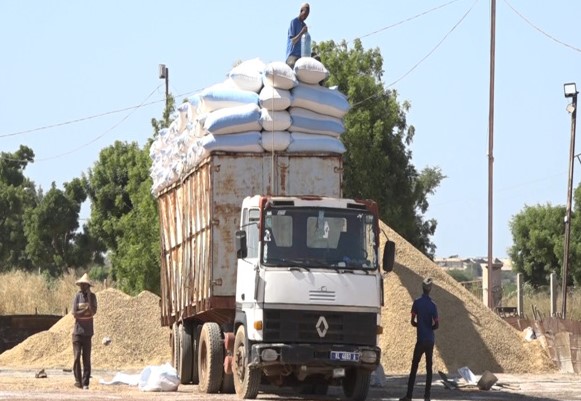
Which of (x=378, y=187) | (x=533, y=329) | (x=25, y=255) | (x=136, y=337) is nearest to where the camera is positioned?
(x=533, y=329)

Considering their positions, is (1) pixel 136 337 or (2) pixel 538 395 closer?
(2) pixel 538 395

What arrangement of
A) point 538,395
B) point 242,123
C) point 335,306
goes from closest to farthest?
1. point 335,306
2. point 242,123
3. point 538,395

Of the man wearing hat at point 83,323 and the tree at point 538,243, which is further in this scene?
Answer: the tree at point 538,243

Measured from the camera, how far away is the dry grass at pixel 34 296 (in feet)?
180

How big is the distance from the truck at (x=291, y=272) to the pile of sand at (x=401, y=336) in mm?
11430

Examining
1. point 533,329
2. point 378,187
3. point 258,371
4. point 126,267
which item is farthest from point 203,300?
point 126,267

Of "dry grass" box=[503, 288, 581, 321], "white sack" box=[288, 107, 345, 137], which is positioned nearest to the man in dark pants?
"white sack" box=[288, 107, 345, 137]

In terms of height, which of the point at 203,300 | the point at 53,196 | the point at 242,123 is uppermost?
the point at 53,196

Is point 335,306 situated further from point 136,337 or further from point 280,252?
point 136,337

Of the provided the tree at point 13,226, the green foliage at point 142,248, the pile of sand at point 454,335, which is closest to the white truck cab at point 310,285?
the pile of sand at point 454,335

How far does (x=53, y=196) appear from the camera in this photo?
7831 cm

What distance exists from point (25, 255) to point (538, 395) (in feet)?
199

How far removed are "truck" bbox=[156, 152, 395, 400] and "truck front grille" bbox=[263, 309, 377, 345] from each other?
15 millimetres

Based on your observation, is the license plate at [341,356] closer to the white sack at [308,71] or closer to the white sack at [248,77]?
the white sack at [308,71]
